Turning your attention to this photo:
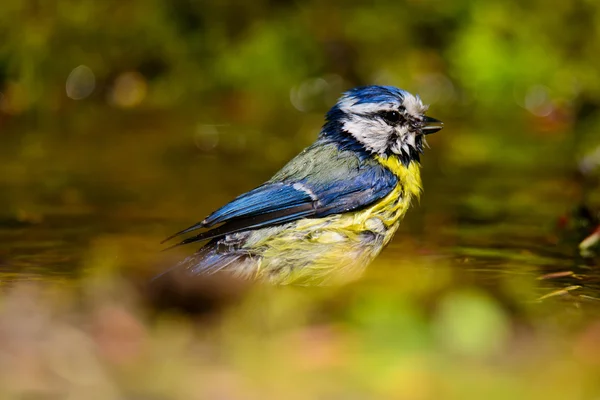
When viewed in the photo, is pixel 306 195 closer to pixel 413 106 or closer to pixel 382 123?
pixel 382 123

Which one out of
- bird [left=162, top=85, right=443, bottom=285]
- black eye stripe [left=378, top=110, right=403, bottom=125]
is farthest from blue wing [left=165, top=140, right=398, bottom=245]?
black eye stripe [left=378, top=110, right=403, bottom=125]

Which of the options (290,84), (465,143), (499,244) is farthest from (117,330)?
(290,84)

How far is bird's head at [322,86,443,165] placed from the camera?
4.62 metres

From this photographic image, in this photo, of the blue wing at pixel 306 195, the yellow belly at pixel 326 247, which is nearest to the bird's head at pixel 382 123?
the blue wing at pixel 306 195

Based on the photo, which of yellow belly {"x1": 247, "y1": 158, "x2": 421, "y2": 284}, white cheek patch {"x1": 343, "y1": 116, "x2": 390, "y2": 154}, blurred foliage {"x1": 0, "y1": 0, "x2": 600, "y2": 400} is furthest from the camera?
white cheek patch {"x1": 343, "y1": 116, "x2": 390, "y2": 154}

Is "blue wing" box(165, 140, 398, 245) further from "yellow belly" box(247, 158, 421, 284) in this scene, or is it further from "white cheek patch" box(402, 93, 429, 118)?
"white cheek patch" box(402, 93, 429, 118)

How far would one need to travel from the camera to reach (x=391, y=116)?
15.3ft

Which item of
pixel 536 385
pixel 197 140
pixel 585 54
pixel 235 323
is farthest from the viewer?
pixel 585 54

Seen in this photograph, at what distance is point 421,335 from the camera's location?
3.22 m

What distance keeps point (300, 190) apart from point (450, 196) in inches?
72.8

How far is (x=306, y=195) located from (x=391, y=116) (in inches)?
25.0

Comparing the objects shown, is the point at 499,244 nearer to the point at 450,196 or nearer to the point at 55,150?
the point at 450,196

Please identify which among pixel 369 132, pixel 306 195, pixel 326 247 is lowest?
pixel 326 247

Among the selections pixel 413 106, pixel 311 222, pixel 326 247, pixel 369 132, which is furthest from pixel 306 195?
pixel 413 106
